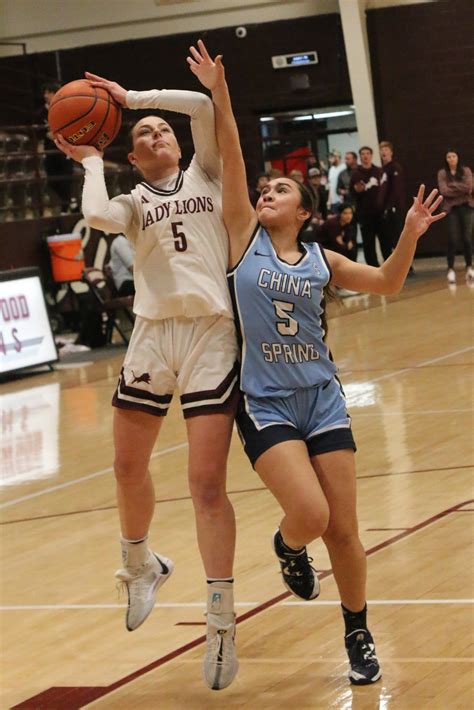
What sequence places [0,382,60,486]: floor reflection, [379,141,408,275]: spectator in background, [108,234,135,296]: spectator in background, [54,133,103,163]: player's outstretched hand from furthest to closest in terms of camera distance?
[379,141,408,275]: spectator in background
[108,234,135,296]: spectator in background
[0,382,60,486]: floor reflection
[54,133,103,163]: player's outstretched hand

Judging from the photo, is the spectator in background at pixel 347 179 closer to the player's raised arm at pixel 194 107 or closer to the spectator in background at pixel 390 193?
the spectator in background at pixel 390 193

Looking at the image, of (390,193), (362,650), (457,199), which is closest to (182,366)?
(362,650)

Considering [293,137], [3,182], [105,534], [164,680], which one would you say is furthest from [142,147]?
[293,137]

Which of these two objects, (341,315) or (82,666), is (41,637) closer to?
(82,666)

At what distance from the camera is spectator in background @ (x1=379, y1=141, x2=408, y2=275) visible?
19.2 meters

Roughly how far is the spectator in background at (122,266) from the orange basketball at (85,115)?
34.0 ft

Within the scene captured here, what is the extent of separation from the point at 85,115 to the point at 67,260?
38.7 feet

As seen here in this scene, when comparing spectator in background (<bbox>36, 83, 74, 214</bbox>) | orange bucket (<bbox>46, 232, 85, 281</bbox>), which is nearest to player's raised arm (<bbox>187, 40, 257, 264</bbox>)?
orange bucket (<bbox>46, 232, 85, 281</bbox>)

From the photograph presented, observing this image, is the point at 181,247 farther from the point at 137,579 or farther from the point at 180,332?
the point at 137,579

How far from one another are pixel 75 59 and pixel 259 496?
56.8ft

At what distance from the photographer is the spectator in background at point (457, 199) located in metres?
17.5

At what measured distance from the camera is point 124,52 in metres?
23.0

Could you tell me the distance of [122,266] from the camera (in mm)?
14992

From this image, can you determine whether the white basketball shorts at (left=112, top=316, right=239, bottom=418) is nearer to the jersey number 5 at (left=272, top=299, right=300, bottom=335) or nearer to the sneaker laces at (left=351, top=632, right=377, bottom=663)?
the jersey number 5 at (left=272, top=299, right=300, bottom=335)
